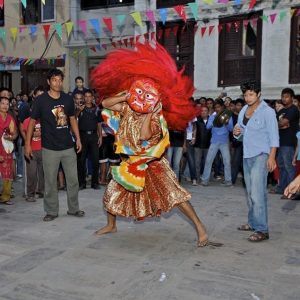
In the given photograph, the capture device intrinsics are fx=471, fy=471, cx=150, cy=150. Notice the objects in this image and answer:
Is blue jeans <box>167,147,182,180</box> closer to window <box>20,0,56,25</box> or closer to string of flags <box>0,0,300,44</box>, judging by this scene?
string of flags <box>0,0,300,44</box>

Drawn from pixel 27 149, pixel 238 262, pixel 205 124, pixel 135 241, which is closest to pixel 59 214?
pixel 27 149

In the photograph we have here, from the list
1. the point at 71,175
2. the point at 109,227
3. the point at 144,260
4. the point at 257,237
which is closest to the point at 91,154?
the point at 71,175

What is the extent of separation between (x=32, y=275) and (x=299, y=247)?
284cm

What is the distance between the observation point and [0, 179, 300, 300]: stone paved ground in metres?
3.81

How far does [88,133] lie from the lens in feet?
28.2

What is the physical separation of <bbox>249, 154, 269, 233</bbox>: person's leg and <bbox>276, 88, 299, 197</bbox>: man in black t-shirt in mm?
3106

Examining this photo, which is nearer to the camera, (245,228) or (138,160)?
(138,160)

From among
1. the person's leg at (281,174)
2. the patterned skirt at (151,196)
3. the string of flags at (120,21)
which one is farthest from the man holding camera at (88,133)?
the string of flags at (120,21)

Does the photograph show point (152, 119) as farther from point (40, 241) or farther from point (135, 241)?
point (40, 241)

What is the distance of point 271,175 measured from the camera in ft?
30.8

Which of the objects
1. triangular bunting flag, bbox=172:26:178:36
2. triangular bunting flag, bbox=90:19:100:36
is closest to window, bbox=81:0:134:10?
triangular bunting flag, bbox=90:19:100:36

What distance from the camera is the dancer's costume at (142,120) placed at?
489 cm

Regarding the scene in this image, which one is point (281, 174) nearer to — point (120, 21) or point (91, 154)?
point (91, 154)

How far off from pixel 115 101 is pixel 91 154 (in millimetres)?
3772
